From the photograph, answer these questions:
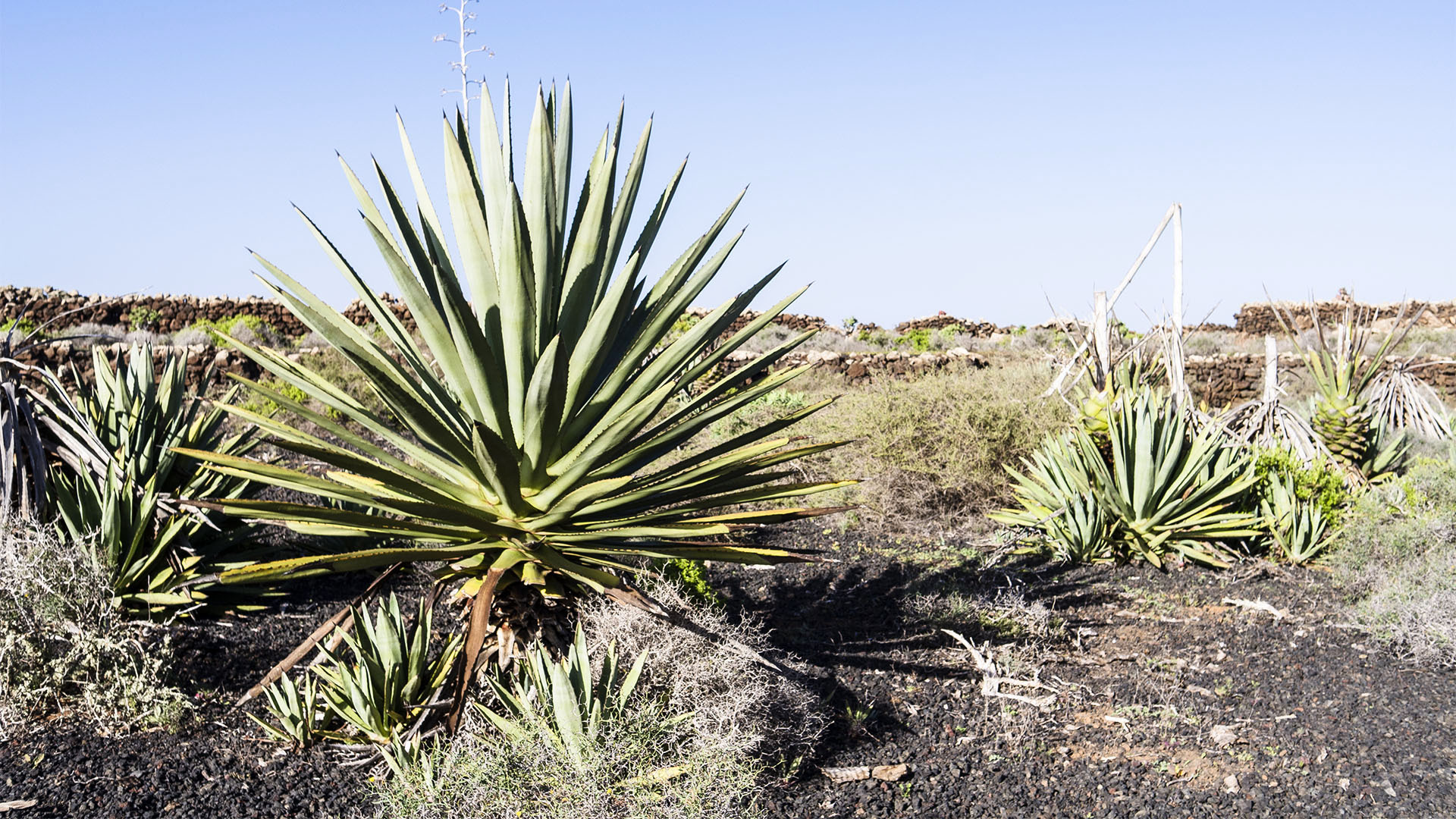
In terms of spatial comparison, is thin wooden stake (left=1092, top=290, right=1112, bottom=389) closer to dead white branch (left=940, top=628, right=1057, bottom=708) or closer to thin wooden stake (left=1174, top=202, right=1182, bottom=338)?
thin wooden stake (left=1174, top=202, right=1182, bottom=338)

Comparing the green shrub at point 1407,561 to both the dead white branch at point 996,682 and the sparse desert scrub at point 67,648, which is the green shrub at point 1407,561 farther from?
the sparse desert scrub at point 67,648

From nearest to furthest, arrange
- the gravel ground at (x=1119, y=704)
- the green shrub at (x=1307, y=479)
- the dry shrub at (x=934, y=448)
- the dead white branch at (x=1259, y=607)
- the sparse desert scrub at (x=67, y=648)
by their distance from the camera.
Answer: the gravel ground at (x=1119, y=704) → the sparse desert scrub at (x=67, y=648) → the dead white branch at (x=1259, y=607) → the green shrub at (x=1307, y=479) → the dry shrub at (x=934, y=448)

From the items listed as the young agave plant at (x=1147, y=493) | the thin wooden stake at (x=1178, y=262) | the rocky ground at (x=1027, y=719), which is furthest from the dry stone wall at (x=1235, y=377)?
the rocky ground at (x=1027, y=719)

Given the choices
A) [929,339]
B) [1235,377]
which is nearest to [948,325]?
[929,339]

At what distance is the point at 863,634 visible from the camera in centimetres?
487

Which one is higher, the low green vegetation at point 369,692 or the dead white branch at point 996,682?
the low green vegetation at point 369,692

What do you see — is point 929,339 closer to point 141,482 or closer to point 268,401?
point 268,401

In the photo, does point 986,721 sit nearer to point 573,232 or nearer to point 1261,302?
point 573,232

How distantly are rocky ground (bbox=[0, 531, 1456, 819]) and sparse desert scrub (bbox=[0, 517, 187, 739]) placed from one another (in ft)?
0.38

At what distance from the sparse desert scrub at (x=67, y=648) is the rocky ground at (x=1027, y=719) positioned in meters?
0.11

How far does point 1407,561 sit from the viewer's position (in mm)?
5645

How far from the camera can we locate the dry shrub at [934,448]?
831cm

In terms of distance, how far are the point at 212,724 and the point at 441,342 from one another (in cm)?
182

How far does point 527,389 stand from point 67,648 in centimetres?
232
